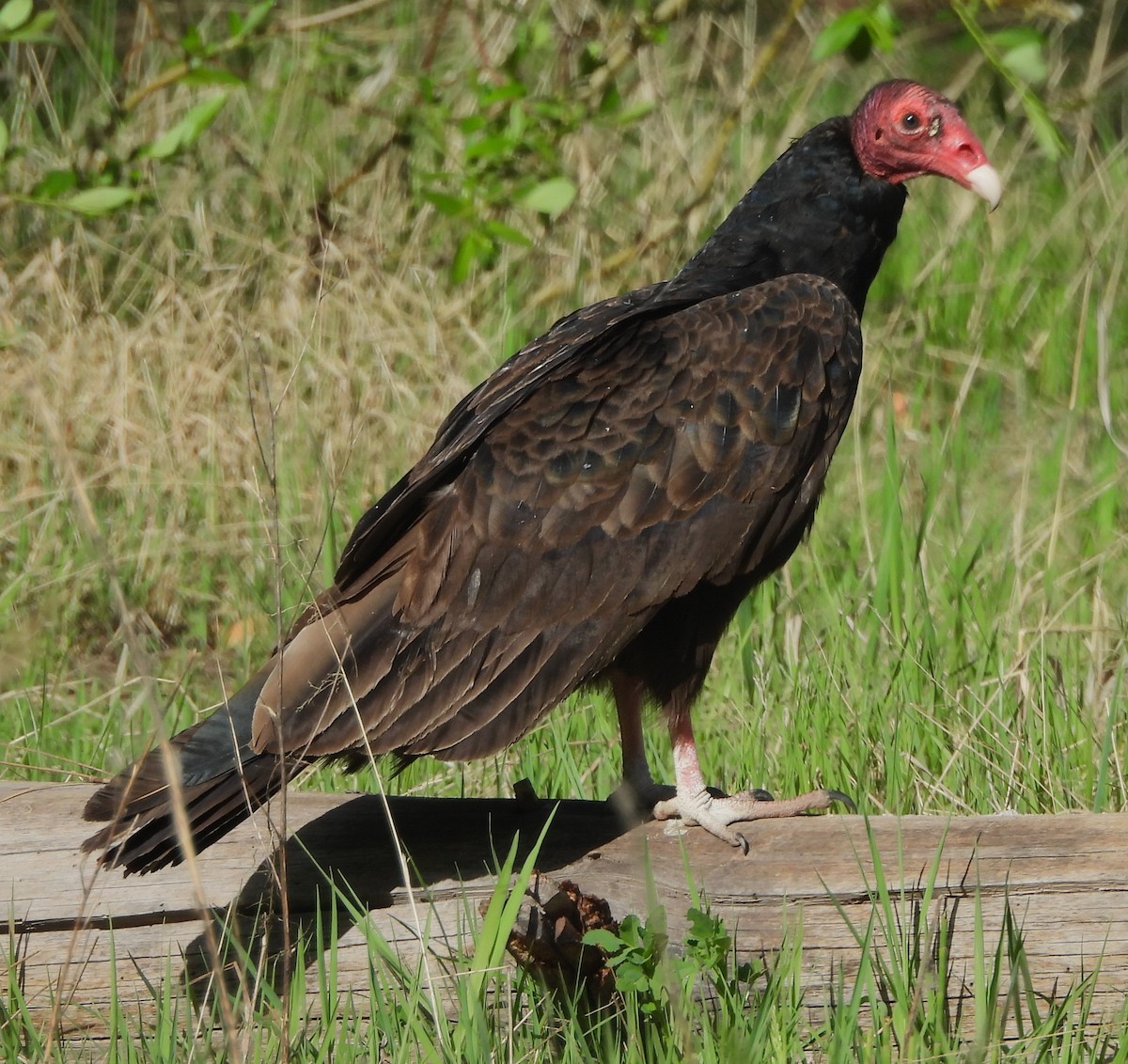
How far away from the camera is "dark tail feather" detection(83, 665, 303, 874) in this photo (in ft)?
7.93

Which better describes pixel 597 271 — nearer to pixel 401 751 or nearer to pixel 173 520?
pixel 173 520

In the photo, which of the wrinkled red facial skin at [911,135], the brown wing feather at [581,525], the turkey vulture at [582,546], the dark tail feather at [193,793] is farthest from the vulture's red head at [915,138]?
the dark tail feather at [193,793]

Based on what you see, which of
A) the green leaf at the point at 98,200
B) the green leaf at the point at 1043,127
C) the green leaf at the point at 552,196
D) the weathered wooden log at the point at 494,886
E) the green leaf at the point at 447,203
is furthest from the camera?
the green leaf at the point at 447,203

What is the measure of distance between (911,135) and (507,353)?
2.02 m

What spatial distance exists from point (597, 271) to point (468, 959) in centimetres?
351

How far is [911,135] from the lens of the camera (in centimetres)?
339

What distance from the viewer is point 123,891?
2.60 metres

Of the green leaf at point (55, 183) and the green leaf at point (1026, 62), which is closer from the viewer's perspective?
the green leaf at point (1026, 62)

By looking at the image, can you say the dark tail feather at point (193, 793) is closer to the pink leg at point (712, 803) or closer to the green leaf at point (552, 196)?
the pink leg at point (712, 803)

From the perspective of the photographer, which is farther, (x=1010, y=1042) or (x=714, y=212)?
(x=714, y=212)

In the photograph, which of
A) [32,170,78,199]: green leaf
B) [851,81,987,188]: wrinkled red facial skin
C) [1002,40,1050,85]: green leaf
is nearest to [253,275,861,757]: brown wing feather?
[851,81,987,188]: wrinkled red facial skin

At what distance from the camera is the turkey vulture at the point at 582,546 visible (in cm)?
273

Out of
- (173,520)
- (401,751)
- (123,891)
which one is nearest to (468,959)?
(401,751)

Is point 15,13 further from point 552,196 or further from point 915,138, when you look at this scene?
point 915,138
